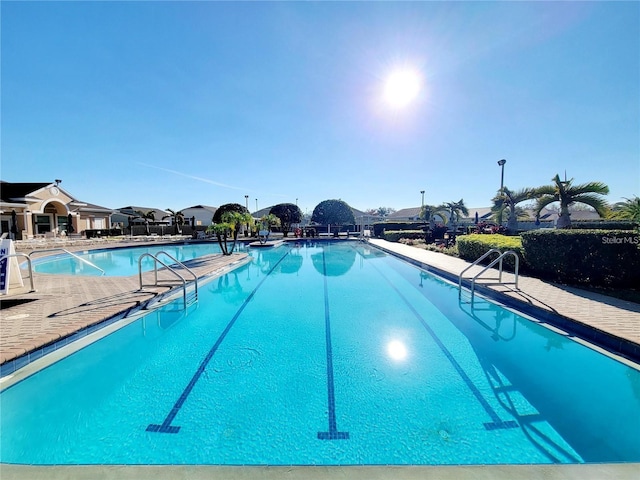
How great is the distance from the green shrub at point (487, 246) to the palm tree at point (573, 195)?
209 inches

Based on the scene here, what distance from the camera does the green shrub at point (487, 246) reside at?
28.4ft

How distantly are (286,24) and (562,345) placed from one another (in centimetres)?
1096

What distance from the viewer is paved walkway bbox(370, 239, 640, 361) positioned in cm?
388

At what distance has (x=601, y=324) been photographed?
4242 millimetres

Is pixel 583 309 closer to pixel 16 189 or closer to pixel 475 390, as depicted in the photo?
pixel 475 390

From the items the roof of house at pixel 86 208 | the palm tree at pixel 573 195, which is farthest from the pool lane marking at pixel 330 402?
the roof of house at pixel 86 208

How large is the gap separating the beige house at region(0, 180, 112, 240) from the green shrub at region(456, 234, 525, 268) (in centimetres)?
2783

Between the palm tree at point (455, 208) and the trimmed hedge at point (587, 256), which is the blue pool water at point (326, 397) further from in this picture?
the palm tree at point (455, 208)

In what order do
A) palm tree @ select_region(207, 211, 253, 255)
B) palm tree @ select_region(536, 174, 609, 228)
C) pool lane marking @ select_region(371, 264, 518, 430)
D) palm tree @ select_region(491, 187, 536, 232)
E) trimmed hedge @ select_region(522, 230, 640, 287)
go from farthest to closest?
palm tree @ select_region(491, 187, 536, 232) < palm tree @ select_region(207, 211, 253, 255) < palm tree @ select_region(536, 174, 609, 228) < trimmed hedge @ select_region(522, 230, 640, 287) < pool lane marking @ select_region(371, 264, 518, 430)

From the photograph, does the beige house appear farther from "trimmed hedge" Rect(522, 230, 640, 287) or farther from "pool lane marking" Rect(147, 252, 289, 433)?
"trimmed hedge" Rect(522, 230, 640, 287)

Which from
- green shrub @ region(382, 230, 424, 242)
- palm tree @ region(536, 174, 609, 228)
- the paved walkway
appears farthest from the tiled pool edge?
green shrub @ region(382, 230, 424, 242)

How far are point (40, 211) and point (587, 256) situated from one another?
34009 mm

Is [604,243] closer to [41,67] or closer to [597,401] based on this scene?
[597,401]

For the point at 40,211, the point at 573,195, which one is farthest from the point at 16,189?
the point at 573,195
